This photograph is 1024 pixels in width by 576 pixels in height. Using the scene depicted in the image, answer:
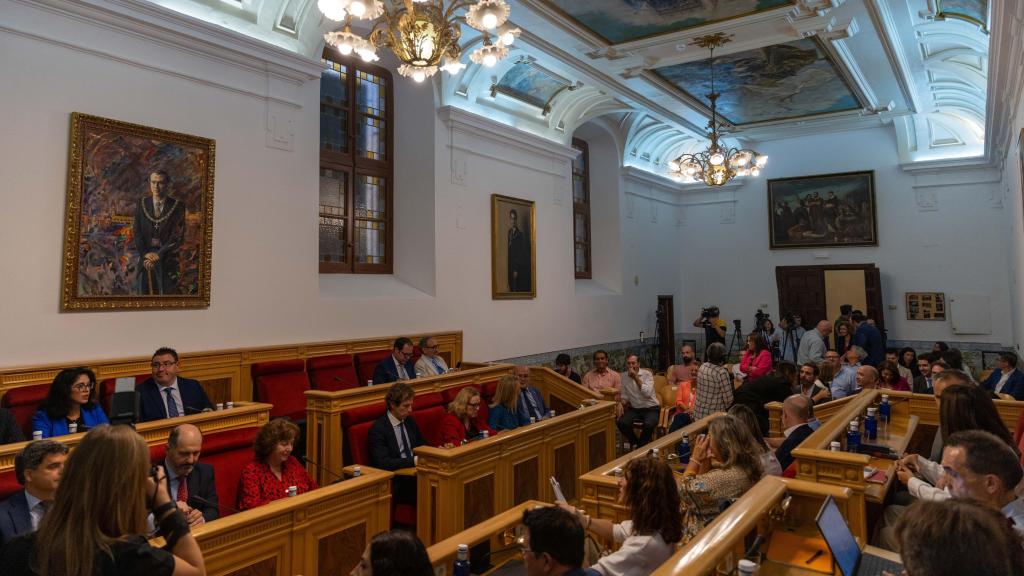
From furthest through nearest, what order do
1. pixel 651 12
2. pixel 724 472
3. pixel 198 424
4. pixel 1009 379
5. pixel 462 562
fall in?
pixel 651 12, pixel 1009 379, pixel 198 424, pixel 724 472, pixel 462 562

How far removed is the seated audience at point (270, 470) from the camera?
3.84 meters

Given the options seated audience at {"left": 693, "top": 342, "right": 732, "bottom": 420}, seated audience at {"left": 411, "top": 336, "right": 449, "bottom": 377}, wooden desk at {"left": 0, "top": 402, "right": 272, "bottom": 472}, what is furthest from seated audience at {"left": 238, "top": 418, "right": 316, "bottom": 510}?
seated audience at {"left": 693, "top": 342, "right": 732, "bottom": 420}

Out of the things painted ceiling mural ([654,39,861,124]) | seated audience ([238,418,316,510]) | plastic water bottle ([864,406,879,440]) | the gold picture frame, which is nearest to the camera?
seated audience ([238,418,316,510])

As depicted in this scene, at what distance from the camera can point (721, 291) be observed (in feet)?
52.3

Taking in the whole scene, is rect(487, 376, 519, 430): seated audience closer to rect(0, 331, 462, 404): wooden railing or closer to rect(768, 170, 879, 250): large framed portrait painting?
rect(0, 331, 462, 404): wooden railing

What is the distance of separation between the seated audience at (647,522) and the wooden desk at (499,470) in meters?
1.98

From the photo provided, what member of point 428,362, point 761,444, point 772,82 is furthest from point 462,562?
point 772,82

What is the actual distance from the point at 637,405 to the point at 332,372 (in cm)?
413

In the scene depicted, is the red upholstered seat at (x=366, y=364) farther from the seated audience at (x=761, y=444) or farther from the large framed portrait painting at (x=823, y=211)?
the large framed portrait painting at (x=823, y=211)

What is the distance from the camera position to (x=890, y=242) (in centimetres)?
1393

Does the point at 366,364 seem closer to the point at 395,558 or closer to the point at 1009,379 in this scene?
the point at 395,558

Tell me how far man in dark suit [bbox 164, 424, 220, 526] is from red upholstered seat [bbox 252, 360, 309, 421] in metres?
2.97

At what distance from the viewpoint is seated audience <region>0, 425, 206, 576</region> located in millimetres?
1855

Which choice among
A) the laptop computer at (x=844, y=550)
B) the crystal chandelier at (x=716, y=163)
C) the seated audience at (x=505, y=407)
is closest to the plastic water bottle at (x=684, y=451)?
the laptop computer at (x=844, y=550)
